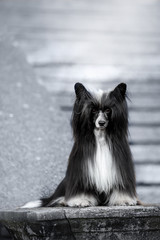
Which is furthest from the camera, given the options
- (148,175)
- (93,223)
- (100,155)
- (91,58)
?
(91,58)

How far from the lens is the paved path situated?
19.7 feet

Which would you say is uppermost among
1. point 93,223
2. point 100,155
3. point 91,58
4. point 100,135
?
point 91,58

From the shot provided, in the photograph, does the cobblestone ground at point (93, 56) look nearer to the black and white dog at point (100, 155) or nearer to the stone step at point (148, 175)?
the stone step at point (148, 175)

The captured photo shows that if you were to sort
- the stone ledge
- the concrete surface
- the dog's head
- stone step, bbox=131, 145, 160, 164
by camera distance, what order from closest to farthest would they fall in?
the stone ledge → the dog's head → the concrete surface → stone step, bbox=131, 145, 160, 164

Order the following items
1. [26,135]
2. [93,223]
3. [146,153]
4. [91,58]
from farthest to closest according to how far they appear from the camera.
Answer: [91,58]
[26,135]
[146,153]
[93,223]

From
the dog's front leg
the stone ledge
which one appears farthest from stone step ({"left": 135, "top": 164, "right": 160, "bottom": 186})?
the stone ledge

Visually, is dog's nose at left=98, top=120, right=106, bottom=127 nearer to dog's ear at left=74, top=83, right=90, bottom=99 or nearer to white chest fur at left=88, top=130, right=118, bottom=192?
white chest fur at left=88, top=130, right=118, bottom=192

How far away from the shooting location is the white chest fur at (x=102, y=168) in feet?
14.1

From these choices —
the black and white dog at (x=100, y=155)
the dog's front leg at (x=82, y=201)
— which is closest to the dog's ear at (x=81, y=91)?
the black and white dog at (x=100, y=155)

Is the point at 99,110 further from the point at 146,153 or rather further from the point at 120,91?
the point at 146,153

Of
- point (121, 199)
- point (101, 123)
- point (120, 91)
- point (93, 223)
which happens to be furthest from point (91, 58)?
point (93, 223)

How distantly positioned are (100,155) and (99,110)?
1.00 feet

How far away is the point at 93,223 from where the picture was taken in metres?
4.02

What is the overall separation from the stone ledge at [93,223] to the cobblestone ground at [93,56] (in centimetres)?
167
